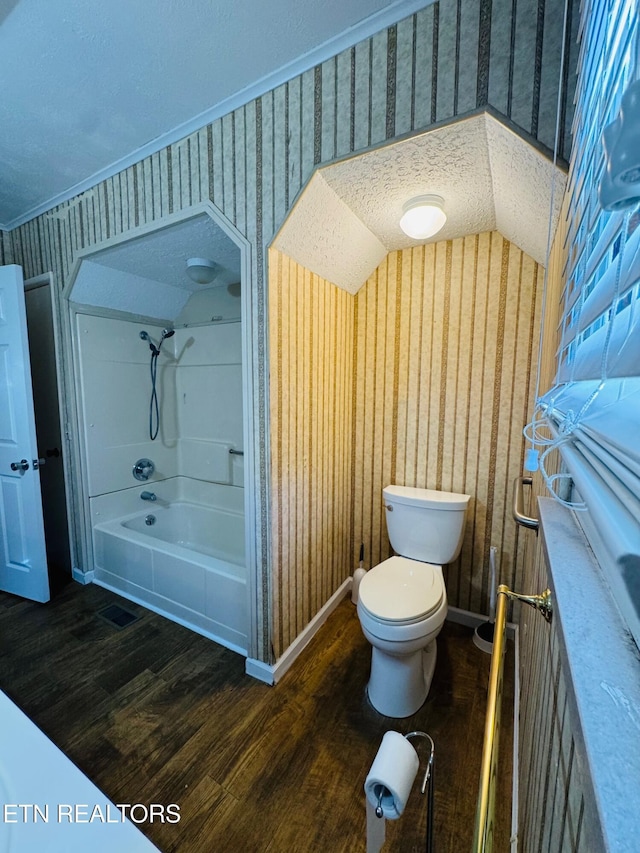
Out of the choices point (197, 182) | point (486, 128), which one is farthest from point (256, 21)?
point (486, 128)

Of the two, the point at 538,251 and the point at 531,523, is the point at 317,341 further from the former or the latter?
the point at 531,523

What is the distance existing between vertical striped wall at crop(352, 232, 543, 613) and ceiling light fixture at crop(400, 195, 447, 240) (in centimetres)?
48

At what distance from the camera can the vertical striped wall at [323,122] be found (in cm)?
96

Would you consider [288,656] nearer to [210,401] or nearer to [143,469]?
[143,469]

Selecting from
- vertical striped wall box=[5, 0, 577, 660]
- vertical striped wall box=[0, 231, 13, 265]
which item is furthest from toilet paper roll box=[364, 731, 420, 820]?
vertical striped wall box=[0, 231, 13, 265]

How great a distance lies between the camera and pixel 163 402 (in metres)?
2.85

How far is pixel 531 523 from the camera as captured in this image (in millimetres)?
852

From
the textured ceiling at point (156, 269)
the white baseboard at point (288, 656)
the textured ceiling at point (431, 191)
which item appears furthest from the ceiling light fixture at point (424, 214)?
the white baseboard at point (288, 656)

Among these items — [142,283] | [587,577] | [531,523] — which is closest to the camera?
[587,577]

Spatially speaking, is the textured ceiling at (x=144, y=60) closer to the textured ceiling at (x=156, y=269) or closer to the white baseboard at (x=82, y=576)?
the textured ceiling at (x=156, y=269)

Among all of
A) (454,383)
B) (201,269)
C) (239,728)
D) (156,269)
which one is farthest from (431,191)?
(239,728)

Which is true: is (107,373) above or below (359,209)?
below

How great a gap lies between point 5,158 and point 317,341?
68.6 inches

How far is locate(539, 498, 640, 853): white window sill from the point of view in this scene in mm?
220
